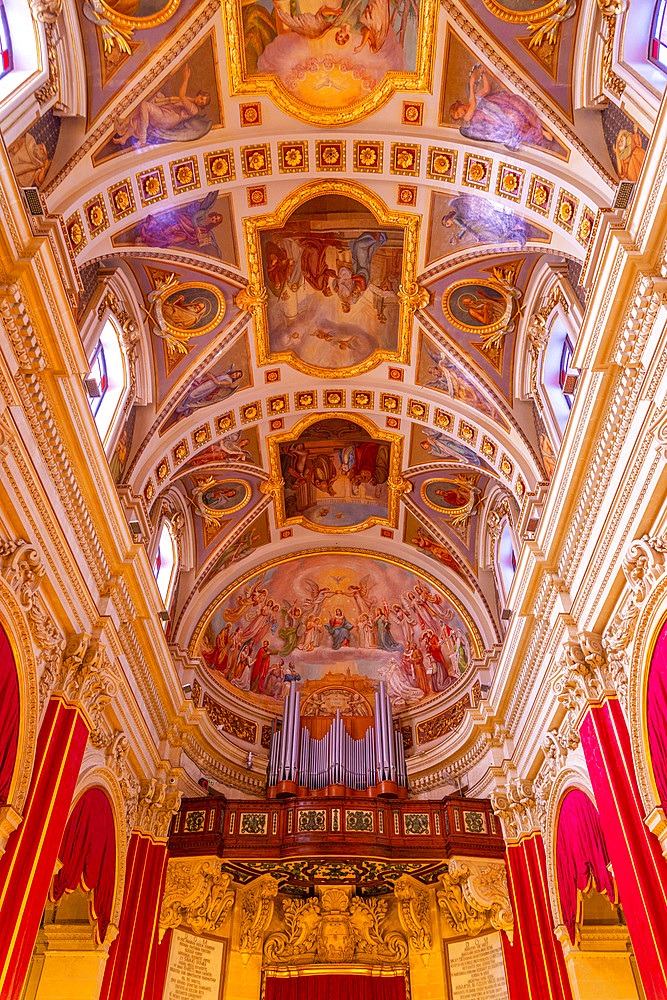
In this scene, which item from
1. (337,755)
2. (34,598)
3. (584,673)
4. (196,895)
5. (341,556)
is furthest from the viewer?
(341,556)

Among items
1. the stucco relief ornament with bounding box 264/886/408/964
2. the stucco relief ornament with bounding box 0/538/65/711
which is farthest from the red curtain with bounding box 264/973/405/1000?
the stucco relief ornament with bounding box 0/538/65/711

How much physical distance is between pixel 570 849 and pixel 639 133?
33.3 ft

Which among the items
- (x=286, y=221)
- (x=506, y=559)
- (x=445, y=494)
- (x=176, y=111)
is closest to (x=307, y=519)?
(x=445, y=494)

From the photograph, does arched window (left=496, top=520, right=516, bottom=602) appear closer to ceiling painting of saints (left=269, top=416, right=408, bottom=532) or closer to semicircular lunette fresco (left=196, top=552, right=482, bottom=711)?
semicircular lunette fresco (left=196, top=552, right=482, bottom=711)

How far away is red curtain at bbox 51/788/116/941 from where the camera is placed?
33.8 feet

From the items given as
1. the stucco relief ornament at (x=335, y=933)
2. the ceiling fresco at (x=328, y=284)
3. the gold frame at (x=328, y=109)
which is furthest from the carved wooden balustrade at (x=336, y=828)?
the gold frame at (x=328, y=109)

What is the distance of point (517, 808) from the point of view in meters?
13.4

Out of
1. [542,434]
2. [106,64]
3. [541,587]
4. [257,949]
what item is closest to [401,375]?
[542,434]

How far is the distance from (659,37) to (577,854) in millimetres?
10983

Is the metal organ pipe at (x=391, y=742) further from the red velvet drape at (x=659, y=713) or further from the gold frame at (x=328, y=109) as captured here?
the gold frame at (x=328, y=109)

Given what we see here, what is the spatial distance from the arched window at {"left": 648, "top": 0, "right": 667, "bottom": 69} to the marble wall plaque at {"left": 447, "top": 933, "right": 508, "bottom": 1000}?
1430 cm

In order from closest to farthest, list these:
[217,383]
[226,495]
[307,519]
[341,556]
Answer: [217,383]
[226,495]
[307,519]
[341,556]

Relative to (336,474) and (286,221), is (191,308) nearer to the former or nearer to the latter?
(286,221)


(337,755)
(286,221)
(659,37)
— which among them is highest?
(286,221)
